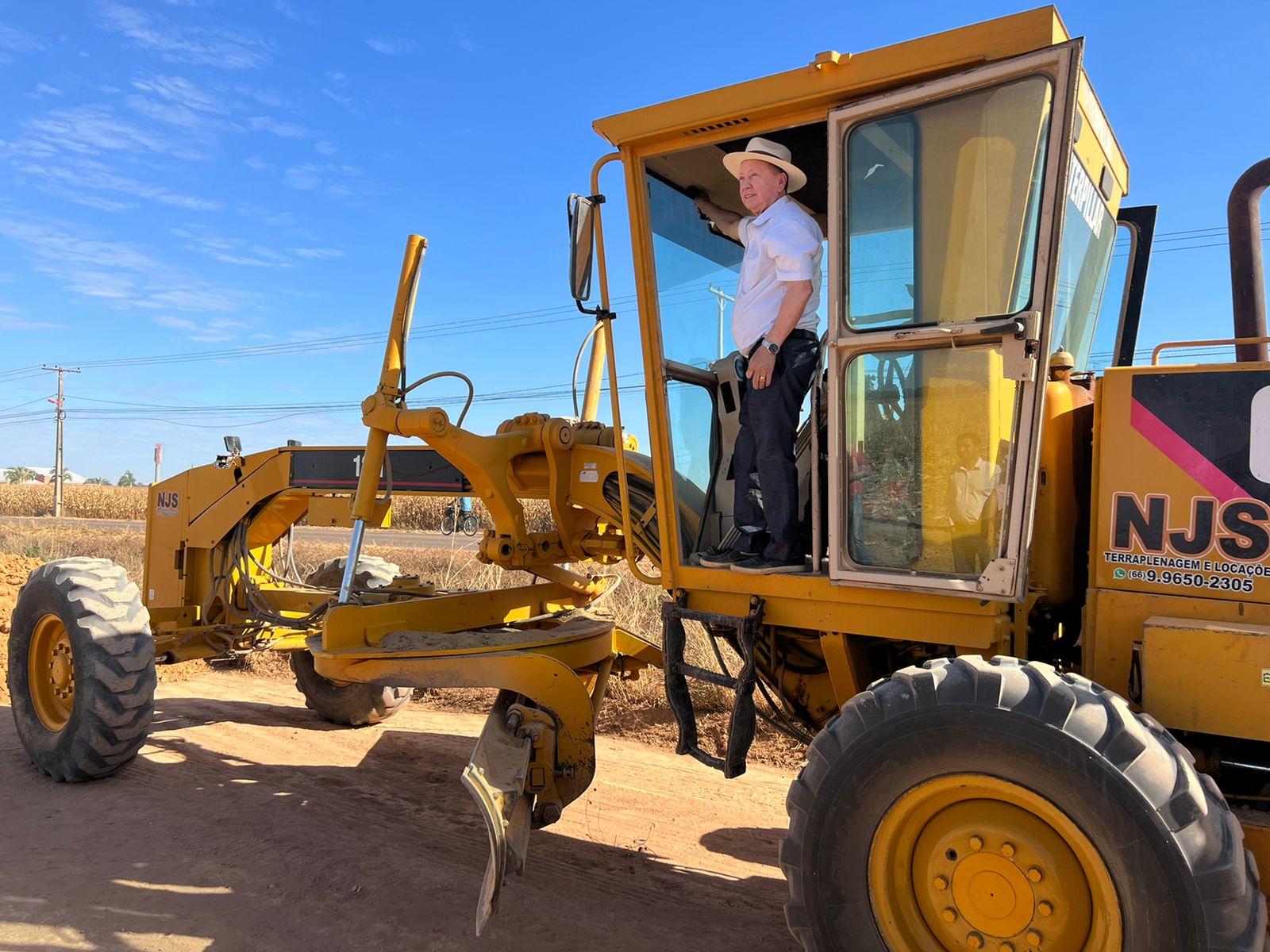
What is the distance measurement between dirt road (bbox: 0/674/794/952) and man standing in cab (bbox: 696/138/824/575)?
1.58 m

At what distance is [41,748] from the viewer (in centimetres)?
539

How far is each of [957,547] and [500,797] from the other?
1913 millimetres

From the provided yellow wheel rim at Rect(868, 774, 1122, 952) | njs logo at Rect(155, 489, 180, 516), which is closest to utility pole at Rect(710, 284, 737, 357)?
yellow wheel rim at Rect(868, 774, 1122, 952)

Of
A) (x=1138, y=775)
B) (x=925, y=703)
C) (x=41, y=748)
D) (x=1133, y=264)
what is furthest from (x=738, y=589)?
(x=41, y=748)

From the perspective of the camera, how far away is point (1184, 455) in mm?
2736

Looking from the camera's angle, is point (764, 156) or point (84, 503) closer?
point (764, 156)

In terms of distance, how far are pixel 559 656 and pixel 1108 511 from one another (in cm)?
247

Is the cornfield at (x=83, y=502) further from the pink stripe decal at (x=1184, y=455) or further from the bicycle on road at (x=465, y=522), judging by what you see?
the pink stripe decal at (x=1184, y=455)

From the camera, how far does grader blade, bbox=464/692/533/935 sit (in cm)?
316

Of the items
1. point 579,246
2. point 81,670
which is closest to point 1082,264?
point 579,246

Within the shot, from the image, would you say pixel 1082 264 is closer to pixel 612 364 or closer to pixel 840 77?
pixel 840 77

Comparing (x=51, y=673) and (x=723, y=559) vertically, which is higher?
(x=723, y=559)

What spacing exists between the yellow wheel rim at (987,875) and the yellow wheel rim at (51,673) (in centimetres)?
511

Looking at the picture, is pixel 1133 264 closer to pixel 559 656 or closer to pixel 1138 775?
pixel 1138 775
